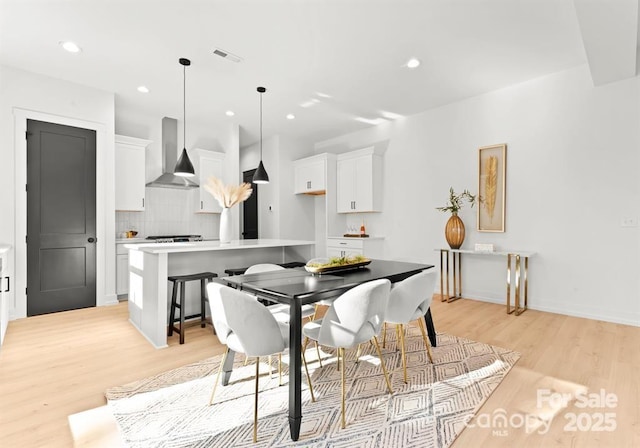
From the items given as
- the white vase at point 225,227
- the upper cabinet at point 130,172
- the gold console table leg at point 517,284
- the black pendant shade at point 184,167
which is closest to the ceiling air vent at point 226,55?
the black pendant shade at point 184,167

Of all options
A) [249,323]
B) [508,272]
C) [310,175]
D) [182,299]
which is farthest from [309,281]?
[310,175]

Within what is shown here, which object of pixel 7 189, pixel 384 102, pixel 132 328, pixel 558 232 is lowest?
pixel 132 328

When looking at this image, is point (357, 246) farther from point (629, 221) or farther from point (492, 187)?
point (629, 221)

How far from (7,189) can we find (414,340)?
184 inches

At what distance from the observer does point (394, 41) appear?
3223 mm

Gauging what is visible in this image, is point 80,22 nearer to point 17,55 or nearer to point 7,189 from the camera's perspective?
point 17,55

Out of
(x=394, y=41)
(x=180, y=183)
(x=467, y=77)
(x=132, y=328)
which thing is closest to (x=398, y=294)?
Answer: (x=394, y=41)

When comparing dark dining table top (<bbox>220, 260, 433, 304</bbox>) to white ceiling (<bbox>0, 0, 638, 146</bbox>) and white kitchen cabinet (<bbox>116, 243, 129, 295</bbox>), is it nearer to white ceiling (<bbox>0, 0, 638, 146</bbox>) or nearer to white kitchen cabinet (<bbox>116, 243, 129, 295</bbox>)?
white ceiling (<bbox>0, 0, 638, 146</bbox>)

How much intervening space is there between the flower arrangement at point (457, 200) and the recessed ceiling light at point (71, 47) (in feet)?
15.4

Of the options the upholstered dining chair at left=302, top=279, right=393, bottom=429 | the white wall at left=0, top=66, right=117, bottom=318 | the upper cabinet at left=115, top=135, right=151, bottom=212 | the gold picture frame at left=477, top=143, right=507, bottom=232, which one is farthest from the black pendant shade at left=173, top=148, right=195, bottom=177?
the gold picture frame at left=477, top=143, right=507, bottom=232

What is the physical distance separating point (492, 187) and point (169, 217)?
516cm

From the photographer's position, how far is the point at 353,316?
73.0 inches

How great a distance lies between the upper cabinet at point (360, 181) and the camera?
5648 mm

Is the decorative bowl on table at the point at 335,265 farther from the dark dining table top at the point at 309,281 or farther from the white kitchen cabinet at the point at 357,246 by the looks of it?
the white kitchen cabinet at the point at 357,246
